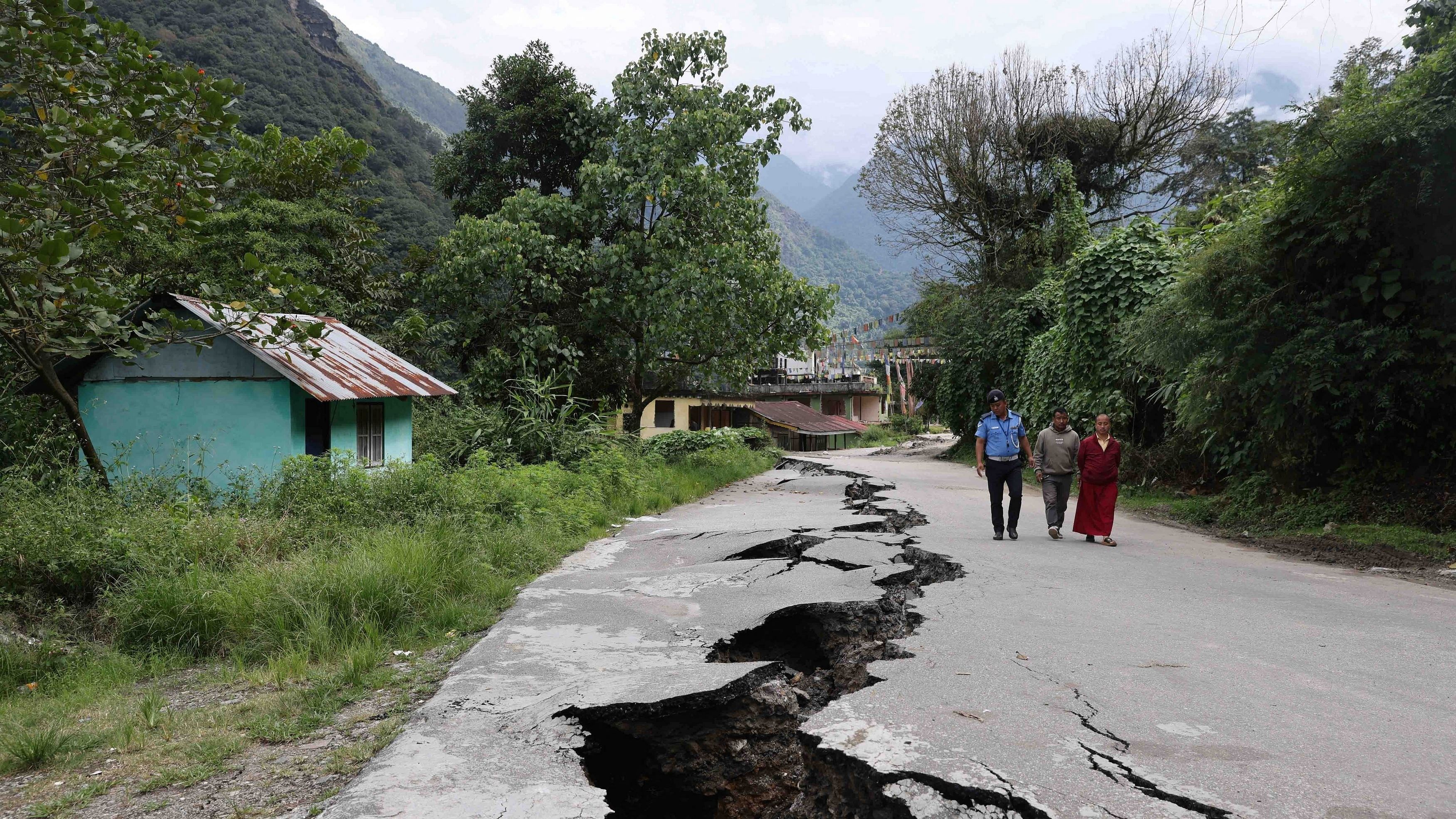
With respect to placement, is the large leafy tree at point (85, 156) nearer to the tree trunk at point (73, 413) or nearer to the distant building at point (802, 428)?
the tree trunk at point (73, 413)

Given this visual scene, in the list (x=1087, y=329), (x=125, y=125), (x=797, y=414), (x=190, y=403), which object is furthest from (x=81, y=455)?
(x=797, y=414)

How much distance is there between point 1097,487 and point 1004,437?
114 centimetres

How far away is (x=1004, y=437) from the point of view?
990 cm

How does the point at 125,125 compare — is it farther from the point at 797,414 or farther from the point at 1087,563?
the point at 797,414

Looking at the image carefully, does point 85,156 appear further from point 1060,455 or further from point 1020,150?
point 1020,150

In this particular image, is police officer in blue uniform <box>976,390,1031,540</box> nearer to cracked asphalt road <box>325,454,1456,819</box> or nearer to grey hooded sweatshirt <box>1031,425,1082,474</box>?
grey hooded sweatshirt <box>1031,425,1082,474</box>

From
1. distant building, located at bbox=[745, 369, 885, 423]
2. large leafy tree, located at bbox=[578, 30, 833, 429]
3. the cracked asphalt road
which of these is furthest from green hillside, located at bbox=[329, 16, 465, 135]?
the cracked asphalt road

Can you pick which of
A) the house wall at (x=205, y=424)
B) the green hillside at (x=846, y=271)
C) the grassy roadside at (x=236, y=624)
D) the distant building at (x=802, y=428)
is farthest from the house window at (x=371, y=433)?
the green hillside at (x=846, y=271)

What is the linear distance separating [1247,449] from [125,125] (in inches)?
533

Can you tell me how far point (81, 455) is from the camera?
37.8 feet

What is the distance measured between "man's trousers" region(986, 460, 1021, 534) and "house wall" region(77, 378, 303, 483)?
919 cm

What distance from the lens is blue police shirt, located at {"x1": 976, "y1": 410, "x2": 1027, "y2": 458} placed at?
32.4 feet

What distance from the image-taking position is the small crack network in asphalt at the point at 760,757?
10.3 ft

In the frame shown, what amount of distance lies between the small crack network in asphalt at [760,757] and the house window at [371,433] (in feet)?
31.9
